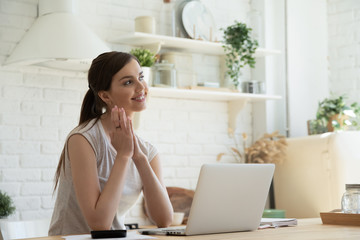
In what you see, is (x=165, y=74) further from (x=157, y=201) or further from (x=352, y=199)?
(x=352, y=199)

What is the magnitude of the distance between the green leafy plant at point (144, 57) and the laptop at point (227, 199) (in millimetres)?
1634

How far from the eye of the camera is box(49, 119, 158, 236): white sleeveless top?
2.06 metres

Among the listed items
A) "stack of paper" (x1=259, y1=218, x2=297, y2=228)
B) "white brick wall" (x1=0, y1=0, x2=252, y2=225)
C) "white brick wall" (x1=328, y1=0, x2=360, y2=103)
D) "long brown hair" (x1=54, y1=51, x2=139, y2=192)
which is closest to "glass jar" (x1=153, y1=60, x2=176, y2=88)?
"white brick wall" (x1=0, y1=0, x2=252, y2=225)

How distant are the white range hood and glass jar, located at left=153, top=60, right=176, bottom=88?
49 centimetres

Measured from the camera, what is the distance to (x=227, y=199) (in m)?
1.69

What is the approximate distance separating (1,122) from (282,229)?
1.82m

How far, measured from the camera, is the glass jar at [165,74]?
11.3ft

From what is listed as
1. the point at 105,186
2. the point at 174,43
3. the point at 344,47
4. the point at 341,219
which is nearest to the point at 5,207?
the point at 105,186

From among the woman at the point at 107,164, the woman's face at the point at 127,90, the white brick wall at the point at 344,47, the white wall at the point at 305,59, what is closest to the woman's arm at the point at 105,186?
the woman at the point at 107,164

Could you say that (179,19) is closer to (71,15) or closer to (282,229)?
(71,15)

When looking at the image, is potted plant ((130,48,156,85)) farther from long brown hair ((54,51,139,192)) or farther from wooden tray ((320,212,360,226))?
wooden tray ((320,212,360,226))

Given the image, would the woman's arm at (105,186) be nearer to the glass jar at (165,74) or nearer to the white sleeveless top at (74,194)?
the white sleeveless top at (74,194)

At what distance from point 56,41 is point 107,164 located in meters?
1.03

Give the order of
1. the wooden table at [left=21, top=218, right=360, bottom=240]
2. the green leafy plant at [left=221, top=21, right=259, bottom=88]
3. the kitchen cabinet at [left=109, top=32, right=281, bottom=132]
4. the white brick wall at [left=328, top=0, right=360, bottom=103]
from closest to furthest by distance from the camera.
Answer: the wooden table at [left=21, top=218, right=360, bottom=240]
the kitchen cabinet at [left=109, top=32, right=281, bottom=132]
the green leafy plant at [left=221, top=21, right=259, bottom=88]
the white brick wall at [left=328, top=0, right=360, bottom=103]
